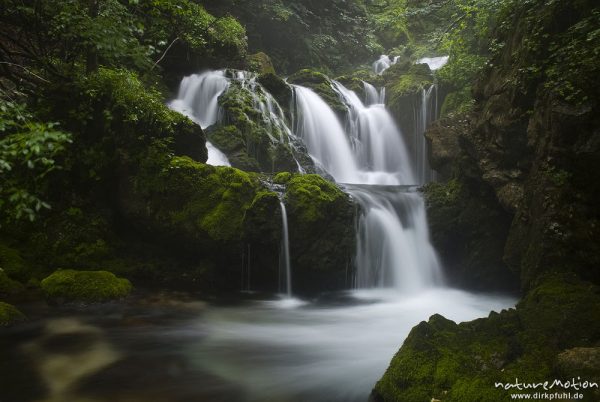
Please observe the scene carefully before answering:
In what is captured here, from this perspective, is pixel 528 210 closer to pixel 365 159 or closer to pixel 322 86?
pixel 365 159

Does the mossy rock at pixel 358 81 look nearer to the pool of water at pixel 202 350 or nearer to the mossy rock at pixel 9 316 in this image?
the pool of water at pixel 202 350

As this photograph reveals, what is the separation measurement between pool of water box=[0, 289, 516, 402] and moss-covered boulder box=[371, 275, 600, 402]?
718mm

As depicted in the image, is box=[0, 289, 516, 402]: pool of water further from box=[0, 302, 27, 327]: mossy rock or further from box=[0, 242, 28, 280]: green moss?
box=[0, 242, 28, 280]: green moss

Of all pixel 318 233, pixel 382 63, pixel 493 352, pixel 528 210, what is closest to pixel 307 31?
pixel 382 63

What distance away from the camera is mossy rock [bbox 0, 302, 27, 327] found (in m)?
5.79

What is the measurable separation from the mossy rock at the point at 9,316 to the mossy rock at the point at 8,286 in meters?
1.26

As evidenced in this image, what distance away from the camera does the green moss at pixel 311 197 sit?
8789 millimetres

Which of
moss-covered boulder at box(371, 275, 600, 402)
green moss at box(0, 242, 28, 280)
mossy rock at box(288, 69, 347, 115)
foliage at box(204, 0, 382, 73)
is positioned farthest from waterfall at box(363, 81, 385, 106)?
moss-covered boulder at box(371, 275, 600, 402)

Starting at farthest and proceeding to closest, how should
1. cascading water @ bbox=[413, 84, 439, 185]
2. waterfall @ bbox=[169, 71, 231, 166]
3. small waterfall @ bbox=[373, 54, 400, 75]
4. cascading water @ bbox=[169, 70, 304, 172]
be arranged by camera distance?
small waterfall @ bbox=[373, 54, 400, 75], cascading water @ bbox=[413, 84, 439, 185], waterfall @ bbox=[169, 71, 231, 166], cascading water @ bbox=[169, 70, 304, 172]

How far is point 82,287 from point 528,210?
7.55 metres

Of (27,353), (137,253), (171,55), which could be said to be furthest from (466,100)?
(27,353)

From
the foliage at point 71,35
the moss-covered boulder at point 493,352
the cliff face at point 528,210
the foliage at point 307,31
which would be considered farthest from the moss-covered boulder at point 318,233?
the foliage at point 307,31

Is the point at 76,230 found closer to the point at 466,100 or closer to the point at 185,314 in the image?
the point at 185,314

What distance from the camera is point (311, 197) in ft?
29.2
